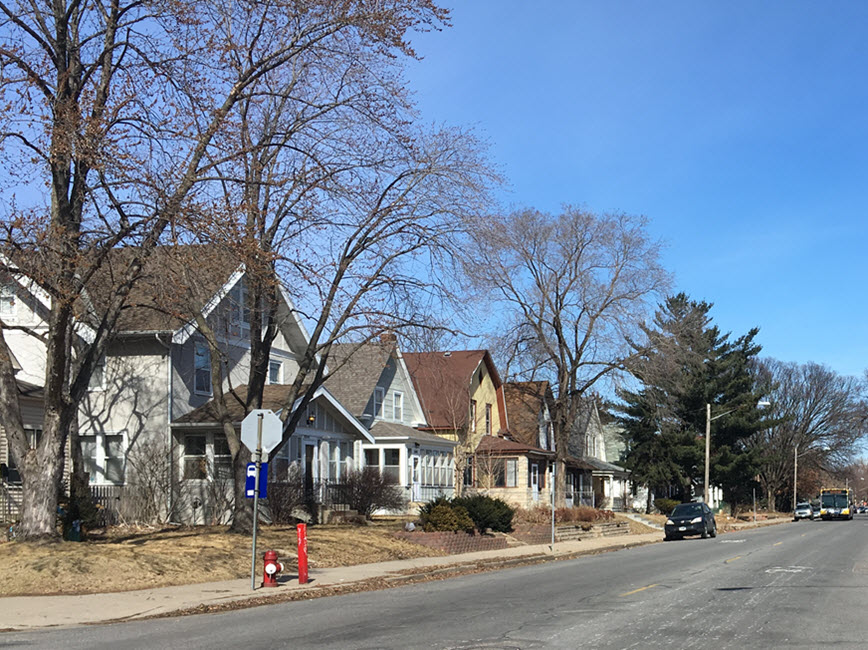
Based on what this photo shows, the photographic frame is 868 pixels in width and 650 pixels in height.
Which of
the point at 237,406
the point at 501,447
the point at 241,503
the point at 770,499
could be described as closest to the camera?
the point at 241,503

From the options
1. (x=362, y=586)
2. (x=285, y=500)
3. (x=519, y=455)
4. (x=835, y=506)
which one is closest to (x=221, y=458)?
(x=285, y=500)

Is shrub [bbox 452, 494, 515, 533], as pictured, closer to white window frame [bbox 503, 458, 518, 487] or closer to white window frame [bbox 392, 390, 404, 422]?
white window frame [bbox 392, 390, 404, 422]

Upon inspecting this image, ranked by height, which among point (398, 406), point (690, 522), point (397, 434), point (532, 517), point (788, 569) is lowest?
point (690, 522)

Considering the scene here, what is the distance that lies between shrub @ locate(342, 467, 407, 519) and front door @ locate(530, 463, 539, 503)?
19403mm

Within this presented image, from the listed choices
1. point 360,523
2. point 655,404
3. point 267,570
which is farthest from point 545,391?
point 267,570

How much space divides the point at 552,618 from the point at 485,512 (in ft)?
54.5

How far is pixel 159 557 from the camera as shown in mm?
18281

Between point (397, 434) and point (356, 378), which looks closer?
point (397, 434)

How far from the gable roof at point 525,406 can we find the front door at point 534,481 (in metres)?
1.79

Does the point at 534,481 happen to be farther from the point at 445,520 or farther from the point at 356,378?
the point at 445,520

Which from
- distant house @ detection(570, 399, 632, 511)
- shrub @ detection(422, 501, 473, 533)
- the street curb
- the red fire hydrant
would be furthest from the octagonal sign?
distant house @ detection(570, 399, 632, 511)

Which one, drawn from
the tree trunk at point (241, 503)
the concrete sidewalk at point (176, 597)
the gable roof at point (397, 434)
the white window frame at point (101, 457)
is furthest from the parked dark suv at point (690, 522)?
the white window frame at point (101, 457)

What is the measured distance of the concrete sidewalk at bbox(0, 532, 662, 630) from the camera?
13.3 m

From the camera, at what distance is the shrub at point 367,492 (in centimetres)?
3212
